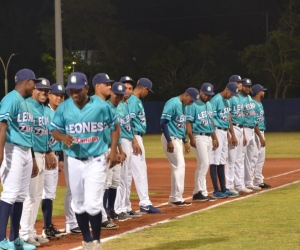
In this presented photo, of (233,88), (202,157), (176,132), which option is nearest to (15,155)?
(176,132)

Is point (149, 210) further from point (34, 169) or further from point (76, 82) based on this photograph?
point (76, 82)

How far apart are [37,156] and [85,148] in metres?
1.50

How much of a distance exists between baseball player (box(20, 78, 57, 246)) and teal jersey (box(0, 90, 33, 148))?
0.60m

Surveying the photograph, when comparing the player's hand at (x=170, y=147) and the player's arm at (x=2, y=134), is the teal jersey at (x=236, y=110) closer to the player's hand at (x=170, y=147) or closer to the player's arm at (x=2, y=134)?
the player's hand at (x=170, y=147)

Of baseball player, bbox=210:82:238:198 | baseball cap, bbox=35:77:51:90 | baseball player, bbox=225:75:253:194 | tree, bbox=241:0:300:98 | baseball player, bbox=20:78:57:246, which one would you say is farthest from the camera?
tree, bbox=241:0:300:98

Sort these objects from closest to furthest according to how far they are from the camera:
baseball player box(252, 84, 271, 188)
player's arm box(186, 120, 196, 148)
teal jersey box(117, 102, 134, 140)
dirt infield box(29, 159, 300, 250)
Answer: dirt infield box(29, 159, 300, 250)
teal jersey box(117, 102, 134, 140)
player's arm box(186, 120, 196, 148)
baseball player box(252, 84, 271, 188)

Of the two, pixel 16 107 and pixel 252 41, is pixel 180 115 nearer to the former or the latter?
pixel 16 107

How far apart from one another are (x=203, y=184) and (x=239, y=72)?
198ft

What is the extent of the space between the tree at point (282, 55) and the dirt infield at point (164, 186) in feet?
113

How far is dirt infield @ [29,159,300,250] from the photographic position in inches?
369

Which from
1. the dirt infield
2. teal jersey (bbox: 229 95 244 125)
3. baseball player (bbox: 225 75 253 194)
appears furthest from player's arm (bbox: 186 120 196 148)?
teal jersey (bbox: 229 95 244 125)

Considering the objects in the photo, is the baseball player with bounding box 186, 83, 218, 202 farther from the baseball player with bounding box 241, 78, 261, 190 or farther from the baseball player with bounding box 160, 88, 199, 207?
the baseball player with bounding box 241, 78, 261, 190

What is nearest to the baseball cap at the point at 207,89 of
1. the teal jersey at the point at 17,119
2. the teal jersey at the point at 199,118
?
the teal jersey at the point at 199,118

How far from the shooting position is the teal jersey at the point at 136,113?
37.8ft
